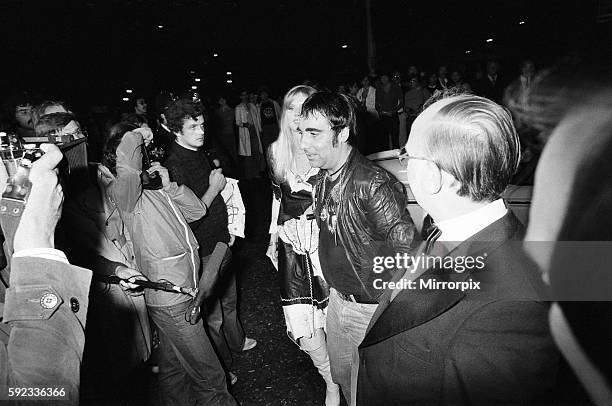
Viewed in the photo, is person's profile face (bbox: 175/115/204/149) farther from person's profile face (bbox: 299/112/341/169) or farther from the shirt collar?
the shirt collar

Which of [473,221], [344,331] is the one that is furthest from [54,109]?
[473,221]

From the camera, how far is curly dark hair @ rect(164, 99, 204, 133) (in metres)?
3.05

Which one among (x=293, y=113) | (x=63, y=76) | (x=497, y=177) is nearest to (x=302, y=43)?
(x=63, y=76)

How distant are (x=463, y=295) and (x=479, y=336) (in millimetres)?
119

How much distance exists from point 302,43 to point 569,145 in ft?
61.8

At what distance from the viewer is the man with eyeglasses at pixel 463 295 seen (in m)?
1.13

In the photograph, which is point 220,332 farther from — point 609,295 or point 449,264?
point 609,295

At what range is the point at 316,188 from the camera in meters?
2.68

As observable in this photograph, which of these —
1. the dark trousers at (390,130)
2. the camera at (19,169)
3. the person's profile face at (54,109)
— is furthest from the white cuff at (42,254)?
the dark trousers at (390,130)

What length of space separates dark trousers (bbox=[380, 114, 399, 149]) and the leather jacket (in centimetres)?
1048

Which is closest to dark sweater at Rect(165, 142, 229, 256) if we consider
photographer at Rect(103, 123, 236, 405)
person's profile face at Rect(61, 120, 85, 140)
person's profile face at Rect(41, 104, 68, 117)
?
photographer at Rect(103, 123, 236, 405)

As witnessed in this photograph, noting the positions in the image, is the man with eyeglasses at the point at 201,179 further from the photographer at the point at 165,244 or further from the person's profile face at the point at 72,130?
the person's profile face at the point at 72,130

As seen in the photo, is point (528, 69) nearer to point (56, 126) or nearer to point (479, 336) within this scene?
point (56, 126)

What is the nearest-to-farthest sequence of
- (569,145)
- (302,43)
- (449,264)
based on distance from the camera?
(449,264) < (569,145) < (302,43)
